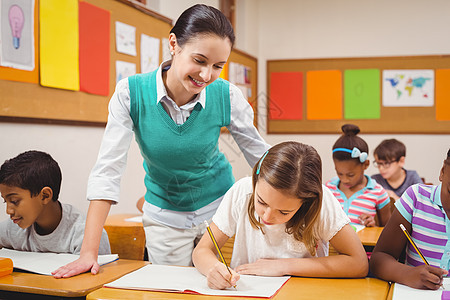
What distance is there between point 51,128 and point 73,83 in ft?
0.90

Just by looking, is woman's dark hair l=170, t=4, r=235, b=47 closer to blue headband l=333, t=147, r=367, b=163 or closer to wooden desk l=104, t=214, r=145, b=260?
wooden desk l=104, t=214, r=145, b=260

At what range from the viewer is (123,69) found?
9.93 feet

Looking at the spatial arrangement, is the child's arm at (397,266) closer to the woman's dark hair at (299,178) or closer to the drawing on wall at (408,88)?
the woman's dark hair at (299,178)

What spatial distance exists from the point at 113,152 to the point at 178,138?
0.22m

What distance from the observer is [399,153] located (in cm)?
380

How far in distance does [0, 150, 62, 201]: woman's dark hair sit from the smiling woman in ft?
1.26

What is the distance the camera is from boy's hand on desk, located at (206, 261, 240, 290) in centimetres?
121

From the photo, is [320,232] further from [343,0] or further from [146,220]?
[343,0]

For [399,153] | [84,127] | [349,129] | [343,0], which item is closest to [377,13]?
[343,0]

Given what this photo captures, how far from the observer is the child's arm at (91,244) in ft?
4.43

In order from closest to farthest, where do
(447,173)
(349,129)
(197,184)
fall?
(447,173) < (197,184) < (349,129)

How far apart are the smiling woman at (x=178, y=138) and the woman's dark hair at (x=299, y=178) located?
0.30m

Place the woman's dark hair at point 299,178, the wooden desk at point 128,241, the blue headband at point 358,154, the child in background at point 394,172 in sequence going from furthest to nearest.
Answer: the child in background at point 394,172 → the blue headband at point 358,154 → the wooden desk at point 128,241 → the woman's dark hair at point 299,178

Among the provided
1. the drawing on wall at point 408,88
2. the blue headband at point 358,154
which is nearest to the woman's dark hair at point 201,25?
the blue headband at point 358,154
